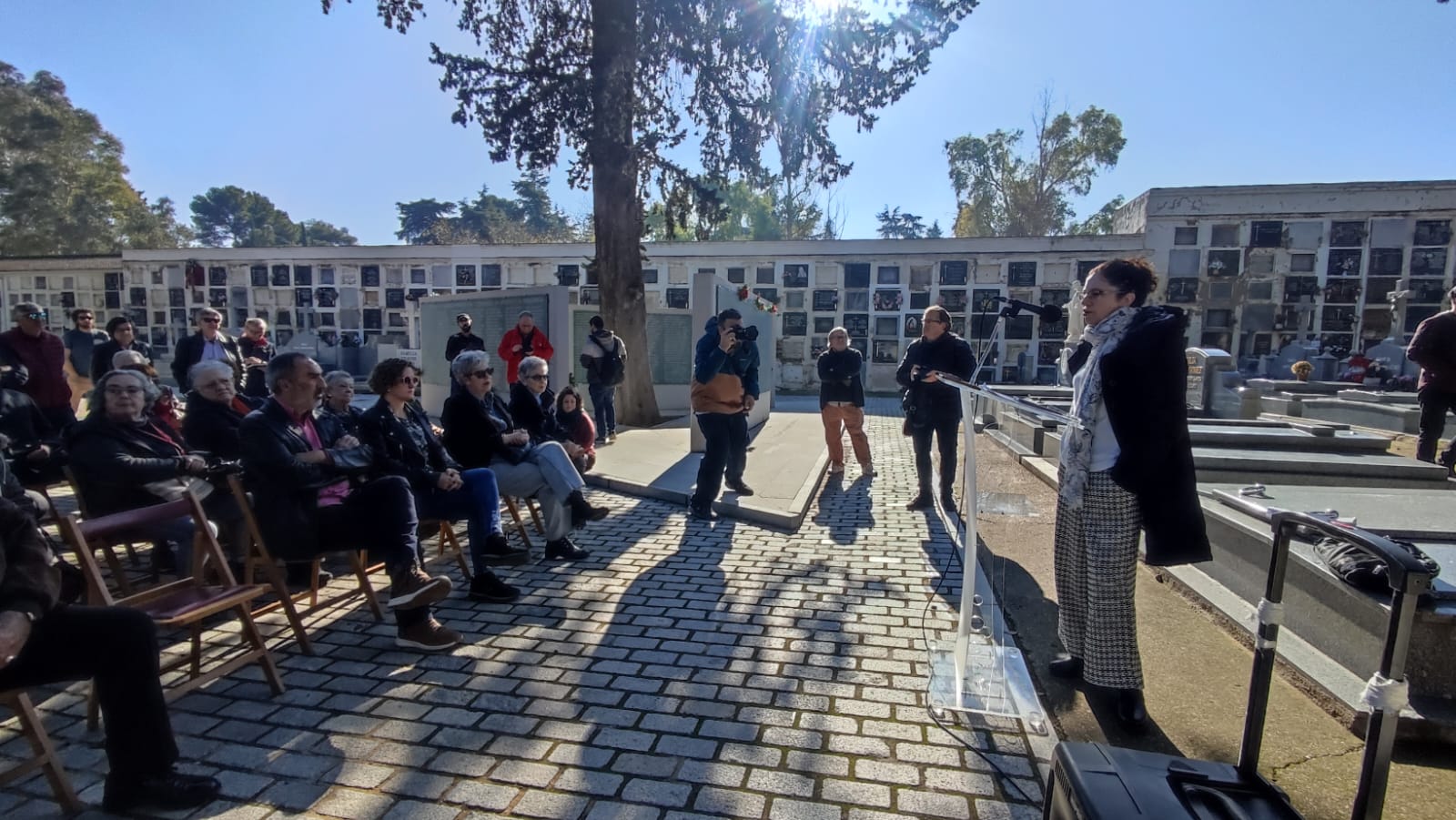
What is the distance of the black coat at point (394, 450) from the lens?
3609 mm

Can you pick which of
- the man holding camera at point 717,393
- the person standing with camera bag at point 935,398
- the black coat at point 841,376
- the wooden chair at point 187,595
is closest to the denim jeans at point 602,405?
the black coat at point 841,376

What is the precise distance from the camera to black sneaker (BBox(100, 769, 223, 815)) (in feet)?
6.53

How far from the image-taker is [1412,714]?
7.75ft

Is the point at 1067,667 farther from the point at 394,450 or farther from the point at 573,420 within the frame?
the point at 573,420

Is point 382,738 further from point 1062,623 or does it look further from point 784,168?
point 784,168

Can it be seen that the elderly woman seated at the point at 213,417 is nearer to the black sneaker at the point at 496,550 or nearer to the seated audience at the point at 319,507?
the seated audience at the point at 319,507

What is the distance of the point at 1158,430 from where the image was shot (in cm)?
235

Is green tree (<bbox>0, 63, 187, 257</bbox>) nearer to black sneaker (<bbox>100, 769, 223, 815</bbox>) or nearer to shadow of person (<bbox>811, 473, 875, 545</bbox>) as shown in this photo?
shadow of person (<bbox>811, 473, 875, 545</bbox>)

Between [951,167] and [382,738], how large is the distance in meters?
43.5

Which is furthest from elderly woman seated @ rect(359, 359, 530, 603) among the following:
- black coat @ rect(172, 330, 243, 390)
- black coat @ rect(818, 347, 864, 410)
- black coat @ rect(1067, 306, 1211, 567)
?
black coat @ rect(172, 330, 243, 390)

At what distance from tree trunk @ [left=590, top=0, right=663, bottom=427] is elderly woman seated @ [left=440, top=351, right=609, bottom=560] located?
227 inches

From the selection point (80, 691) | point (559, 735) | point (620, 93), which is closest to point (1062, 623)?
point (559, 735)

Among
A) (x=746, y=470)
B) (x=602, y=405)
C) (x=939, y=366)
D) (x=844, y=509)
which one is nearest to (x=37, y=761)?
(x=844, y=509)

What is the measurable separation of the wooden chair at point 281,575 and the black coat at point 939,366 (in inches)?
144
